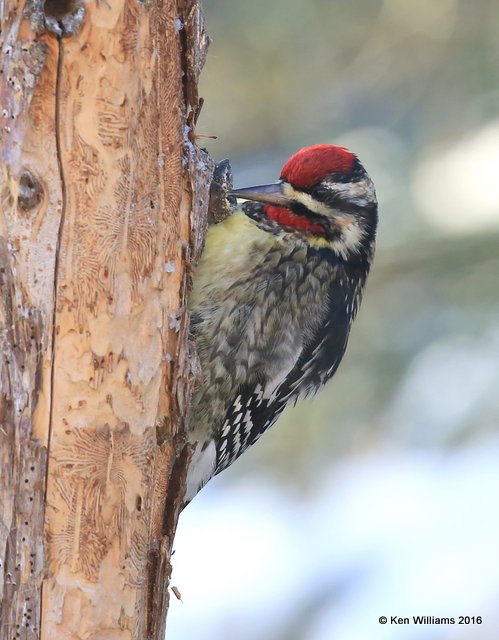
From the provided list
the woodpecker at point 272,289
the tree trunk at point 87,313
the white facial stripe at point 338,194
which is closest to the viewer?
the tree trunk at point 87,313

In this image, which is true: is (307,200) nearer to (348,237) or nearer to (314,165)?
(314,165)

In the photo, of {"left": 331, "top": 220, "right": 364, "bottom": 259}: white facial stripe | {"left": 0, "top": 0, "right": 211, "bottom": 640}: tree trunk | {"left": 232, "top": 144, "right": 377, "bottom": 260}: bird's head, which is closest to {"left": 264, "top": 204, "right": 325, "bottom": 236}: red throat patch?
{"left": 232, "top": 144, "right": 377, "bottom": 260}: bird's head

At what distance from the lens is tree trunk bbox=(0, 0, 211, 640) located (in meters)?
2.03

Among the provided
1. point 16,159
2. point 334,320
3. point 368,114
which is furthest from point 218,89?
point 16,159

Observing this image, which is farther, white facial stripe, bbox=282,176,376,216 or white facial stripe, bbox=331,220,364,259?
white facial stripe, bbox=331,220,364,259

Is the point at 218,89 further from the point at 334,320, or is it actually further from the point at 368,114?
the point at 334,320

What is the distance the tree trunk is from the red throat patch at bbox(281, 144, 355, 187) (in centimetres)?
79

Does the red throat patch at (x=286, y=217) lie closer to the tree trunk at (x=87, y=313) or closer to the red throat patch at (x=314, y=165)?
the red throat patch at (x=314, y=165)

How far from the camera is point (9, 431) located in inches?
79.2

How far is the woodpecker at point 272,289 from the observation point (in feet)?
9.55

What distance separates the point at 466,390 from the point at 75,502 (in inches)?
141

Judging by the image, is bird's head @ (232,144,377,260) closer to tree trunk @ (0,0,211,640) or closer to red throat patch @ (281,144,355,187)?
red throat patch @ (281,144,355,187)

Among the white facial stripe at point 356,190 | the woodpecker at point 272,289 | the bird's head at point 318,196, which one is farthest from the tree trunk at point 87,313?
the white facial stripe at point 356,190

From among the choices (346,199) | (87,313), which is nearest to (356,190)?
(346,199)
